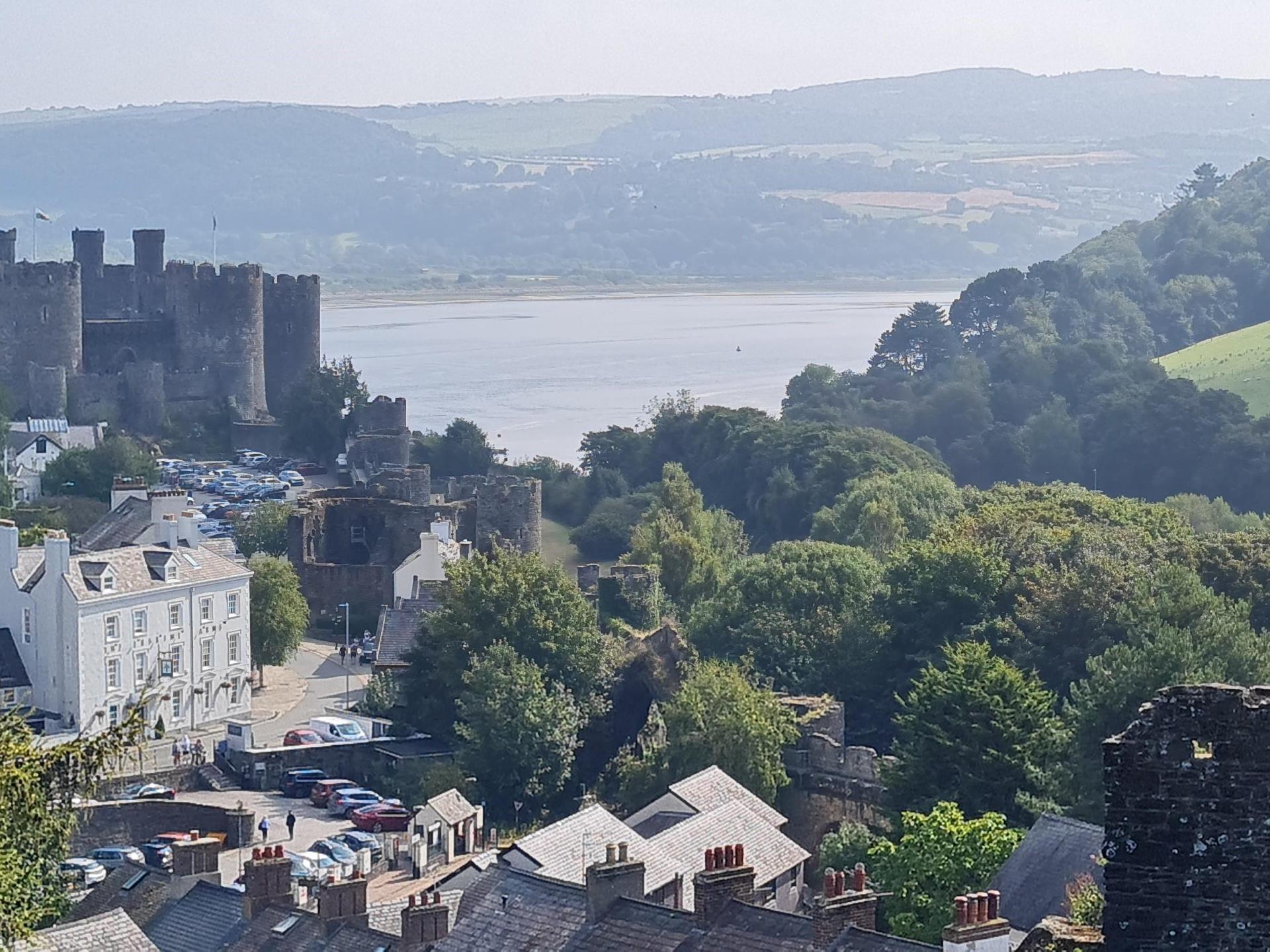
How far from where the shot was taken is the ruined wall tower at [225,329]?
6481 centimetres

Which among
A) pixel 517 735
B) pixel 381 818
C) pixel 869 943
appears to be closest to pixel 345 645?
pixel 517 735

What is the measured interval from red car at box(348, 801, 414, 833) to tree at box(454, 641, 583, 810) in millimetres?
1890

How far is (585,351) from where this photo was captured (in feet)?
427

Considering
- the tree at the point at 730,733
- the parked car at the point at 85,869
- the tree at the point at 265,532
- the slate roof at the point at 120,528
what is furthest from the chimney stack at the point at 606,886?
the tree at the point at 265,532

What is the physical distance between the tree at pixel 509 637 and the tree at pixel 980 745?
6965 mm

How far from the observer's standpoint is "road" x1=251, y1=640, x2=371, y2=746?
35.8 m

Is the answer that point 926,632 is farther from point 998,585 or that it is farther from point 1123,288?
point 1123,288

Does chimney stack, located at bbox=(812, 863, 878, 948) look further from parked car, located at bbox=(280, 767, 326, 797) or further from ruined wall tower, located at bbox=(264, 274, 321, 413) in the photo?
ruined wall tower, located at bbox=(264, 274, 321, 413)

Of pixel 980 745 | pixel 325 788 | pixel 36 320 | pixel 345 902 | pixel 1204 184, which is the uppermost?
pixel 1204 184

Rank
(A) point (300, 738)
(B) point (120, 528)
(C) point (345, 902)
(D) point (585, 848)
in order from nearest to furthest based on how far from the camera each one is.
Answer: (C) point (345, 902), (D) point (585, 848), (A) point (300, 738), (B) point (120, 528)

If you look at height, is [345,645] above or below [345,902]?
below

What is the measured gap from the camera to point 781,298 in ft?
619

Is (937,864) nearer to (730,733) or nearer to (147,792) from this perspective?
(730,733)

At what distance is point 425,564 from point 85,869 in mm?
18358
